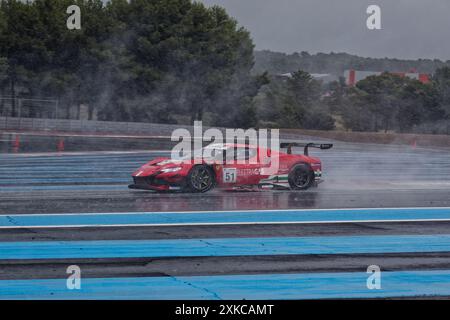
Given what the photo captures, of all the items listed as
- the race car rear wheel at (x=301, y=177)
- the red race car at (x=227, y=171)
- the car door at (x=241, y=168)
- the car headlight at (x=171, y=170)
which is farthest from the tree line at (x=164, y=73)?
the car headlight at (x=171, y=170)

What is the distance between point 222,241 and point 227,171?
462 centimetres

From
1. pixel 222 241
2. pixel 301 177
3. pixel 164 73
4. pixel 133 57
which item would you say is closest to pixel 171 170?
pixel 301 177

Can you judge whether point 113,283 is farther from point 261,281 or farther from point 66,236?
point 66,236

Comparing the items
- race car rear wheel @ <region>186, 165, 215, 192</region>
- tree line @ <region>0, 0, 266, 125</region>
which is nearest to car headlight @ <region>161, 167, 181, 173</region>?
race car rear wheel @ <region>186, 165, 215, 192</region>

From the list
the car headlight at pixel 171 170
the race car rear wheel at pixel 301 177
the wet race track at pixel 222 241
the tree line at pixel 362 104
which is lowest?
the wet race track at pixel 222 241

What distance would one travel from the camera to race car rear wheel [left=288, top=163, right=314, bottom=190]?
1415cm

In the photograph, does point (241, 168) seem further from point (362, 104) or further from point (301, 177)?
point (362, 104)

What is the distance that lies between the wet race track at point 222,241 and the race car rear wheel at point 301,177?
0.26 metres

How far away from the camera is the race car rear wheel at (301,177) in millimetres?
14148

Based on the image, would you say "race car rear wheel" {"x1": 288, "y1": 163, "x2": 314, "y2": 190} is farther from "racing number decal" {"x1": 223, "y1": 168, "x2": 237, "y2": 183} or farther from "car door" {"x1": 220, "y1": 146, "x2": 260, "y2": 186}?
"racing number decal" {"x1": 223, "y1": 168, "x2": 237, "y2": 183}

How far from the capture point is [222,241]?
29.1ft

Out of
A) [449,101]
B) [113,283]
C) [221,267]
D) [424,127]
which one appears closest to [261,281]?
[221,267]

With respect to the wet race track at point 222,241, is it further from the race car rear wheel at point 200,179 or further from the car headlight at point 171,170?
the car headlight at point 171,170
